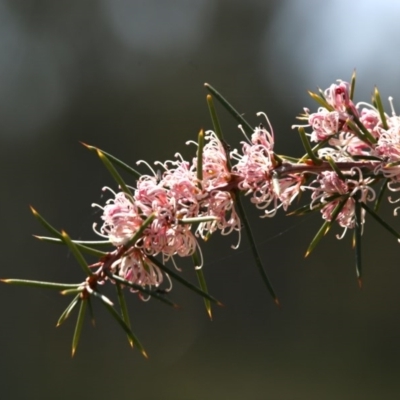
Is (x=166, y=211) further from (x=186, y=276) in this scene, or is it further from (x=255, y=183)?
(x=186, y=276)

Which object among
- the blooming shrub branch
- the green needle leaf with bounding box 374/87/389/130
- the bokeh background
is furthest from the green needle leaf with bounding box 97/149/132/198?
the bokeh background

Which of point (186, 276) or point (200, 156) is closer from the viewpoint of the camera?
point (200, 156)

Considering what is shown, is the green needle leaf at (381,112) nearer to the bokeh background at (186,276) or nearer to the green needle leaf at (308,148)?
the green needle leaf at (308,148)

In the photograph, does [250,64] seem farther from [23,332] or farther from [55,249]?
[23,332]

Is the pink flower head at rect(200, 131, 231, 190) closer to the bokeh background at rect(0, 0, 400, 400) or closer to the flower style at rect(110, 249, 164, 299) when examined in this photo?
the flower style at rect(110, 249, 164, 299)

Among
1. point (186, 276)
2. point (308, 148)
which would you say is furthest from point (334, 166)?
point (186, 276)

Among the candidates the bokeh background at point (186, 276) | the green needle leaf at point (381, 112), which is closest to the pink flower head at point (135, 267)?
the green needle leaf at point (381, 112)

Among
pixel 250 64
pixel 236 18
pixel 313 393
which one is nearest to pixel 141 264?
pixel 313 393
